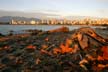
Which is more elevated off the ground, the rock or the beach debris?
the rock

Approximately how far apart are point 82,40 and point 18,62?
10.7ft

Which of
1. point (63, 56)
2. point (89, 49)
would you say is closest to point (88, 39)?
point (89, 49)

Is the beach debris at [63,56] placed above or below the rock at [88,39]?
below

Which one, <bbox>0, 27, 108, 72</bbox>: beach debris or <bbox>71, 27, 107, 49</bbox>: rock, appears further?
<bbox>71, 27, 107, 49</bbox>: rock

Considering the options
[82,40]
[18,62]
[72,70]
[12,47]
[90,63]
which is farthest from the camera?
[12,47]

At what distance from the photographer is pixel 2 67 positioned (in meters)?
9.30

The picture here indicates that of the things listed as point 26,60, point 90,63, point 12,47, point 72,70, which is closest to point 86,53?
point 90,63

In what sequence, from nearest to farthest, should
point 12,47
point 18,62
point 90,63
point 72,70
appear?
1. point 72,70
2. point 90,63
3. point 18,62
4. point 12,47

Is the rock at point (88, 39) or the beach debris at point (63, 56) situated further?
the rock at point (88, 39)

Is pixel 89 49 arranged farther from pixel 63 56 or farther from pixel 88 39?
pixel 63 56

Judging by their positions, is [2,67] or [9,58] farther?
[9,58]

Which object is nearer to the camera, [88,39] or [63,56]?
[63,56]

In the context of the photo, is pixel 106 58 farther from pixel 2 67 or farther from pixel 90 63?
pixel 2 67

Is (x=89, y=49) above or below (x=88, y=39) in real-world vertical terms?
below
